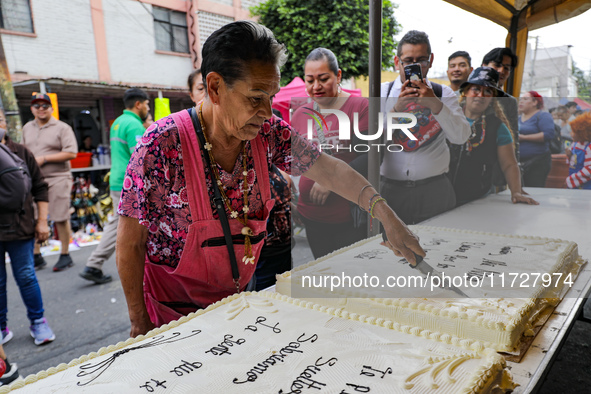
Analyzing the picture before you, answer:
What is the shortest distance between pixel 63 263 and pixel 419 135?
415 centimetres

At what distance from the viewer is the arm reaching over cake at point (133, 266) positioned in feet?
4.01

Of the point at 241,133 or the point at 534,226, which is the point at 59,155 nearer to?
the point at 241,133

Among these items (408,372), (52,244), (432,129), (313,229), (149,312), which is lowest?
(52,244)

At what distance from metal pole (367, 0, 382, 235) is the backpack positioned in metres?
2.16

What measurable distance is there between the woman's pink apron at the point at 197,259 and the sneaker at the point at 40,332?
5.94 ft

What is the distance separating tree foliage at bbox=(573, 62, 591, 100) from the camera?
51.5 inches

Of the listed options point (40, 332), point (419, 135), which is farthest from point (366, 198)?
point (40, 332)

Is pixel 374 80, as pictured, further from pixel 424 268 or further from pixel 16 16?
pixel 16 16

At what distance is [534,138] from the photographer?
1.44 meters

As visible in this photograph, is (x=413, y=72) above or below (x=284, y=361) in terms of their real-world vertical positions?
above

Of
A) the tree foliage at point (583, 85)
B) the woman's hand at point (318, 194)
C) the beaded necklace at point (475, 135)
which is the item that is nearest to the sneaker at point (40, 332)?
the woman's hand at point (318, 194)

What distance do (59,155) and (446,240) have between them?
13.7ft

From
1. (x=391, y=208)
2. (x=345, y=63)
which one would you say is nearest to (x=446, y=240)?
(x=391, y=208)

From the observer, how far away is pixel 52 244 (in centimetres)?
520
